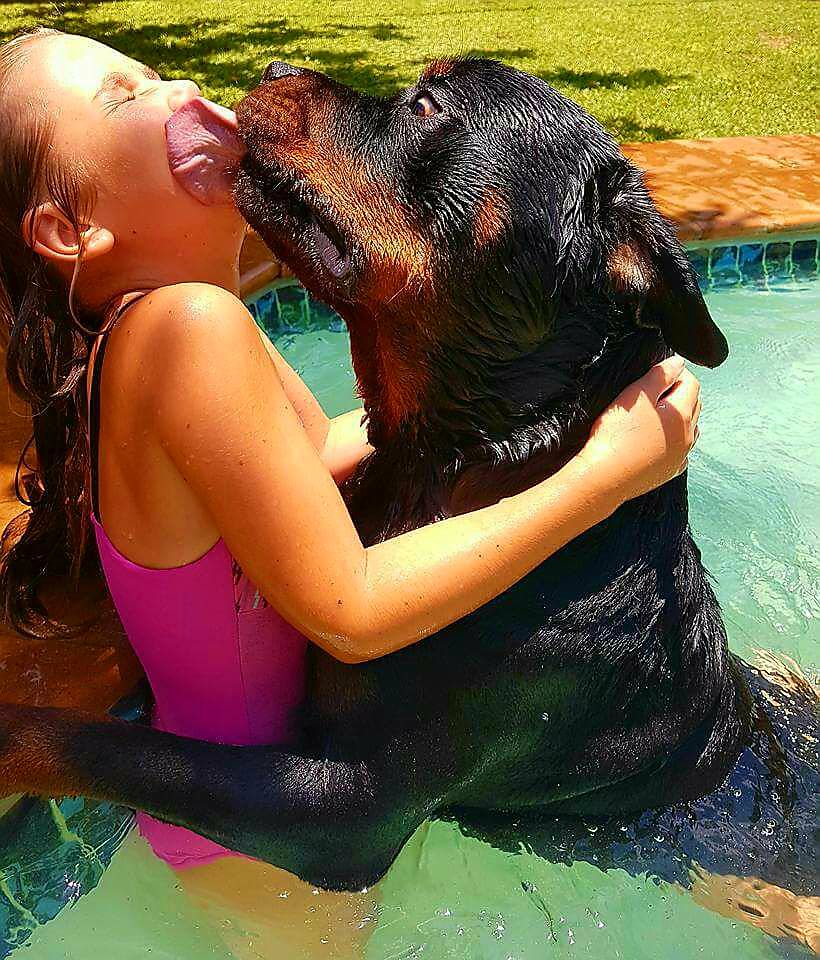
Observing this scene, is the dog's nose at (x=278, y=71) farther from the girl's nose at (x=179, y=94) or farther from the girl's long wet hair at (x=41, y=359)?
the girl's long wet hair at (x=41, y=359)

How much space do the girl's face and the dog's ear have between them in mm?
800

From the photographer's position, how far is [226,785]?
2137 millimetres

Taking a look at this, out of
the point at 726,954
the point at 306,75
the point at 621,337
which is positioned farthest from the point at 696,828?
the point at 306,75

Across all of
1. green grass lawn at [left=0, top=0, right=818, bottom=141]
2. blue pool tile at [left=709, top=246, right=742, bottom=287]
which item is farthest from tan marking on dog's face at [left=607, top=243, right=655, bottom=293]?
green grass lawn at [left=0, top=0, right=818, bottom=141]

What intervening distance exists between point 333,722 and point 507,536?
57cm

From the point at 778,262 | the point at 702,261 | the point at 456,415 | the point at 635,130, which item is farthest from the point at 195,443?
the point at 635,130

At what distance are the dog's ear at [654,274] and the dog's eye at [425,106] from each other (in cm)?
38

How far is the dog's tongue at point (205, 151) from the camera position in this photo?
2.16 m

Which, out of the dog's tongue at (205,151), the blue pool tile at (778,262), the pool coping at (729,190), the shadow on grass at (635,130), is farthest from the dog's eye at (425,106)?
the shadow on grass at (635,130)

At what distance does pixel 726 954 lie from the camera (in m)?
2.84

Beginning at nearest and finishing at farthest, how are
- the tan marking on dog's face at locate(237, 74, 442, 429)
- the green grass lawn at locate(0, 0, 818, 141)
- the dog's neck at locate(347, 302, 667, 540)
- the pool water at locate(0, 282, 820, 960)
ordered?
1. the tan marking on dog's face at locate(237, 74, 442, 429)
2. the dog's neck at locate(347, 302, 667, 540)
3. the pool water at locate(0, 282, 820, 960)
4. the green grass lawn at locate(0, 0, 818, 141)

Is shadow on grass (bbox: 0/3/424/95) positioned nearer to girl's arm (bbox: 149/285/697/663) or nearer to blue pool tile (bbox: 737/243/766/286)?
blue pool tile (bbox: 737/243/766/286)

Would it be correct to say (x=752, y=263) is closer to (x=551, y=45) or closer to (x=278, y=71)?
(x=278, y=71)

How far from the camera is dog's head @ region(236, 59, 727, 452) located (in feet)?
6.87
